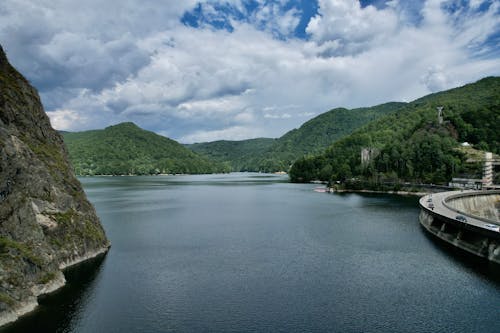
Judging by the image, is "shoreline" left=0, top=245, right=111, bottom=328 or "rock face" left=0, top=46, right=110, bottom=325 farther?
"rock face" left=0, top=46, right=110, bottom=325

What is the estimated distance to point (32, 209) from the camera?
41.5 m

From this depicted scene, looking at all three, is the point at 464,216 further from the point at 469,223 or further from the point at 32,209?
the point at 32,209

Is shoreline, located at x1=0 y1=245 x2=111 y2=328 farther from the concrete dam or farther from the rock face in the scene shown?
the concrete dam

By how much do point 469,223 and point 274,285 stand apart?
39.4 m

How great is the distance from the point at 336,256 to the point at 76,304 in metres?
35.8

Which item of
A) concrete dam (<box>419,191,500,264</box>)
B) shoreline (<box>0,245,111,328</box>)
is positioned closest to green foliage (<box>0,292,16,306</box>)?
shoreline (<box>0,245,111,328</box>)

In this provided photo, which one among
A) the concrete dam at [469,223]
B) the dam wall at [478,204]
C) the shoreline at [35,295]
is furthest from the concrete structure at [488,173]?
the shoreline at [35,295]

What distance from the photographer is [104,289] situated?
4075 centimetres

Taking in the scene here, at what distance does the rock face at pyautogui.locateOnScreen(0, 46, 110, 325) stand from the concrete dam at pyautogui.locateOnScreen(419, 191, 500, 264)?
2266 inches

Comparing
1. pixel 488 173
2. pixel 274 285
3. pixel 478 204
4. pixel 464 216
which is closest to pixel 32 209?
pixel 274 285

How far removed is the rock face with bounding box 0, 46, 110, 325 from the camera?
34562 mm

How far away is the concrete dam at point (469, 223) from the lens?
5262 cm

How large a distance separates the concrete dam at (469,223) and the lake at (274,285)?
2.70m

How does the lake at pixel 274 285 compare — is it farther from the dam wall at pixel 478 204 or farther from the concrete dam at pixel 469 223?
the dam wall at pixel 478 204
